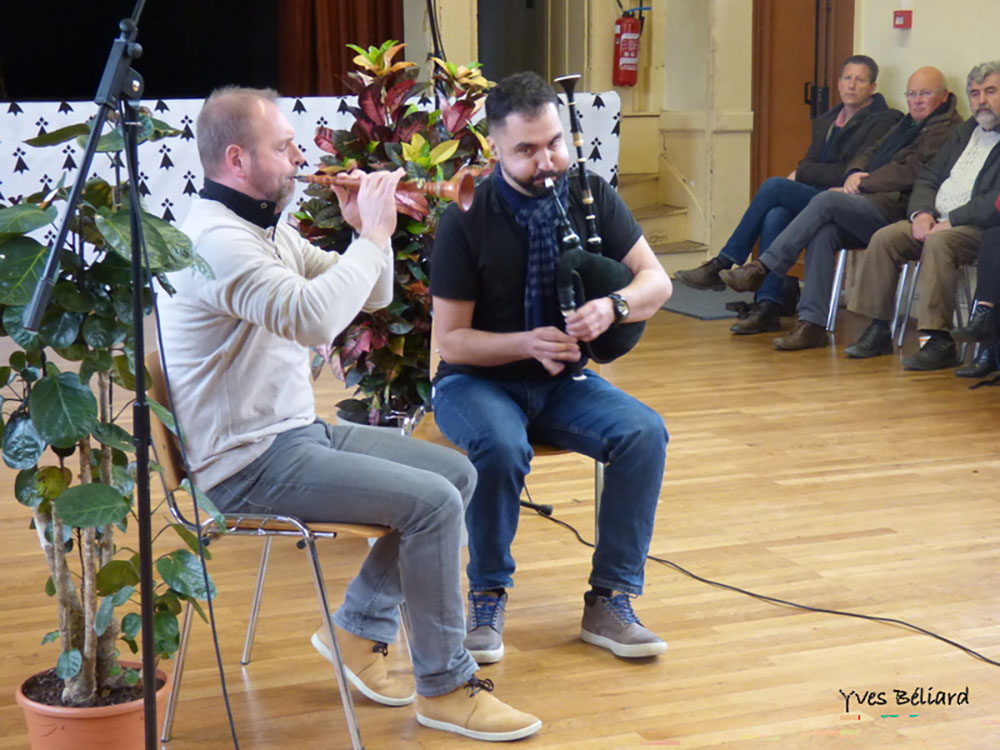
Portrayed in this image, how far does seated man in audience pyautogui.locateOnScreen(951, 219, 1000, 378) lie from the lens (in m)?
4.88

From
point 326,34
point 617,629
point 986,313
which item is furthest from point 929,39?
point 617,629

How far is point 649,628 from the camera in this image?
104 inches

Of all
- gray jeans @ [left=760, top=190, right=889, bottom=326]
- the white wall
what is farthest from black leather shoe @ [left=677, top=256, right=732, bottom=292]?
the white wall

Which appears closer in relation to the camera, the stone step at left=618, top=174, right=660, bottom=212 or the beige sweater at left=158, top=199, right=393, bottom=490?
the beige sweater at left=158, top=199, right=393, bottom=490

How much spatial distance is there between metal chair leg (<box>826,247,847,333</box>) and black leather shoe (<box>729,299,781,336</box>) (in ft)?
0.96

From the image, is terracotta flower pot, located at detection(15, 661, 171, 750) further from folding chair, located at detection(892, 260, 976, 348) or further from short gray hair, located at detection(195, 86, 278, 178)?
folding chair, located at detection(892, 260, 976, 348)

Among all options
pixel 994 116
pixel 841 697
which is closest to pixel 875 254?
pixel 994 116

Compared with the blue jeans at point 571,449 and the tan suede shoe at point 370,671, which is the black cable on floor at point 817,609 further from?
the tan suede shoe at point 370,671

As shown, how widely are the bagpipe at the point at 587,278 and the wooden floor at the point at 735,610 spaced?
0.44 feet

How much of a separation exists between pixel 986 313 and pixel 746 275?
1.24m

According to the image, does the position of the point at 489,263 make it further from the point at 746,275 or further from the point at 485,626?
the point at 746,275

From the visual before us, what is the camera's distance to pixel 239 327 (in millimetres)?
2121

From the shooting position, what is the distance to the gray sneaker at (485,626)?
247 cm

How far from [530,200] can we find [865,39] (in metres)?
4.67
